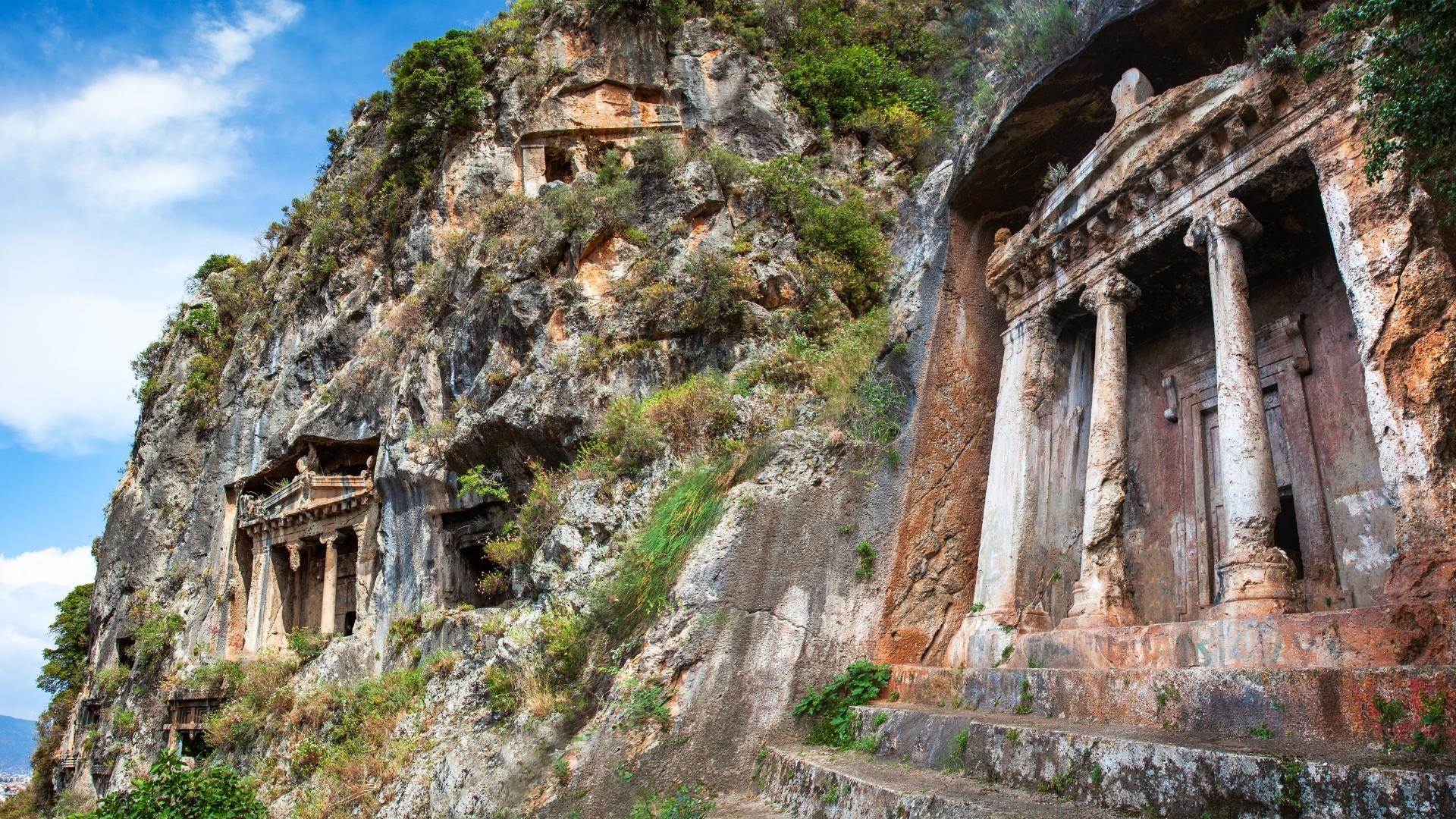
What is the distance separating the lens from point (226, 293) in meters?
29.7

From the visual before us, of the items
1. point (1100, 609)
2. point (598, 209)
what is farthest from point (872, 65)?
point (1100, 609)

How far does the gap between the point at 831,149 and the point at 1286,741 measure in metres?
15.0

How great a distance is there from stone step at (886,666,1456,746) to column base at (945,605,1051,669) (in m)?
0.96

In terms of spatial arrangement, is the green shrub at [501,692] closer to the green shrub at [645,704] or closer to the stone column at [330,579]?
the green shrub at [645,704]

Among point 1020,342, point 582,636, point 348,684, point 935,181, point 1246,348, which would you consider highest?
point 935,181

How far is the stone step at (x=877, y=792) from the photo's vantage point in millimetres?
4863

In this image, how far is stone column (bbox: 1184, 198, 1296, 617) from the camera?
6062 millimetres

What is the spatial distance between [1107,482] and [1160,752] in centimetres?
369

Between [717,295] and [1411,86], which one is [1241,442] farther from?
[717,295]

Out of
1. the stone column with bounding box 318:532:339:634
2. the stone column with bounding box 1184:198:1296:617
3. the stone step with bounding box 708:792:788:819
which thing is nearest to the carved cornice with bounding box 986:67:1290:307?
the stone column with bounding box 1184:198:1296:617

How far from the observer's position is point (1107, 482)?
25.9 ft

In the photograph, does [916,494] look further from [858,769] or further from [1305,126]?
[1305,126]

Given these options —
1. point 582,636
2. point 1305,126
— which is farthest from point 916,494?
point 1305,126

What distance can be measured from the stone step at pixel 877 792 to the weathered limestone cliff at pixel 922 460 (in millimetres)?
44
